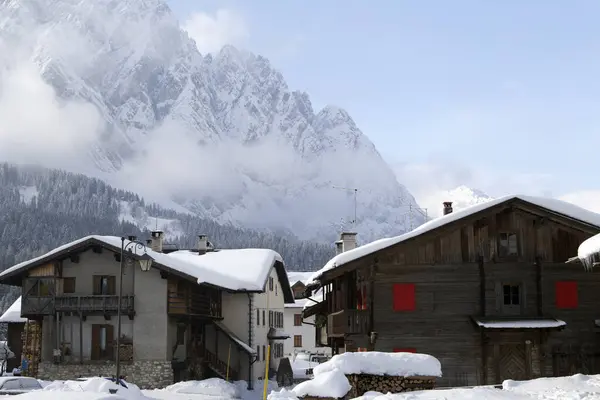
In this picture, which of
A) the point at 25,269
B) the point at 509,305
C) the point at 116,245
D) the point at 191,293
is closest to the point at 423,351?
the point at 509,305

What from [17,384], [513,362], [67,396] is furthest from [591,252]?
[17,384]

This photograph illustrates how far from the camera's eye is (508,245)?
117 ft

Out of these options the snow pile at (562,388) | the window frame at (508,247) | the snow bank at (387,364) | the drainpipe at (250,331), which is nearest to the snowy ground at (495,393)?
the snow pile at (562,388)

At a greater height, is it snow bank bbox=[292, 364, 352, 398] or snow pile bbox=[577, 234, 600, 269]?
snow pile bbox=[577, 234, 600, 269]

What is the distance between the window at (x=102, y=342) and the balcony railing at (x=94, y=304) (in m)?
1.17

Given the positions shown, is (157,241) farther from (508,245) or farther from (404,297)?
(508,245)

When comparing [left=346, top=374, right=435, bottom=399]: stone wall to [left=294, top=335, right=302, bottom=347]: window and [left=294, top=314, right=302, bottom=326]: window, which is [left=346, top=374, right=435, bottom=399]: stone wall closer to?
[left=294, top=314, right=302, bottom=326]: window

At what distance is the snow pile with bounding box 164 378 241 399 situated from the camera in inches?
1694

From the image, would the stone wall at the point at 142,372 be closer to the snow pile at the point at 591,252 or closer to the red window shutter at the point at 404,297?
the red window shutter at the point at 404,297

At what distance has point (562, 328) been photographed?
34156 millimetres

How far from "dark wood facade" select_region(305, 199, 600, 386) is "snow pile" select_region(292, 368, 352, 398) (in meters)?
12.7

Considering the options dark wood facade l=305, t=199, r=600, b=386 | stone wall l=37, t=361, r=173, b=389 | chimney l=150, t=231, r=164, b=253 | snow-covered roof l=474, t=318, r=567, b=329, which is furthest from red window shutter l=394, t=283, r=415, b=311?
chimney l=150, t=231, r=164, b=253

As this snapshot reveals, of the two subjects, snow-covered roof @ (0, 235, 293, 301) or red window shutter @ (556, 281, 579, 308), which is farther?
snow-covered roof @ (0, 235, 293, 301)

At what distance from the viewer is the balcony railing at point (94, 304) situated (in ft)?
149
